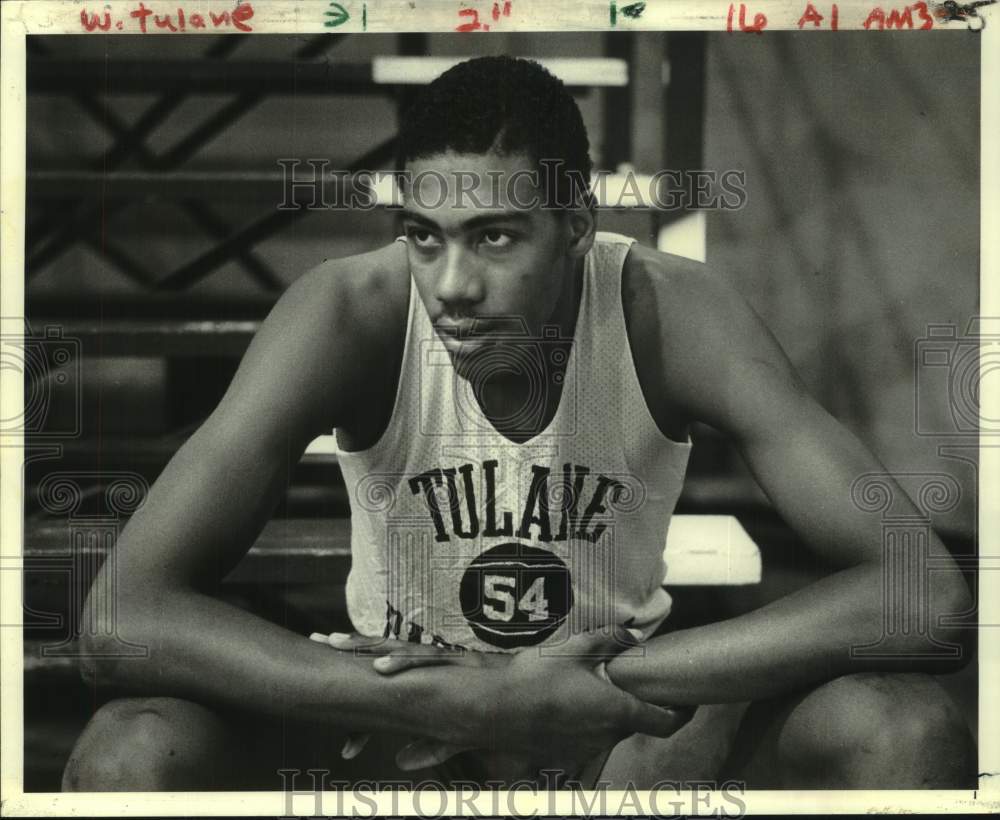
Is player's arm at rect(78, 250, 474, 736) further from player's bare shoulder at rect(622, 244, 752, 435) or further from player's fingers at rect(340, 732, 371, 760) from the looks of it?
player's bare shoulder at rect(622, 244, 752, 435)

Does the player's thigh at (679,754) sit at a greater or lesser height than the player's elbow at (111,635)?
lesser

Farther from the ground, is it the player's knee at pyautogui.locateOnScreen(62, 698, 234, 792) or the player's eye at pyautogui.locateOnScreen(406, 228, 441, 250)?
the player's eye at pyautogui.locateOnScreen(406, 228, 441, 250)

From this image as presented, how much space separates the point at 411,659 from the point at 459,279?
0.84 m

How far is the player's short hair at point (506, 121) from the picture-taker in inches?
98.3

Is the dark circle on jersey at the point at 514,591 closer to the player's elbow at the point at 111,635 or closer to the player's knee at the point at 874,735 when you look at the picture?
the player's knee at the point at 874,735

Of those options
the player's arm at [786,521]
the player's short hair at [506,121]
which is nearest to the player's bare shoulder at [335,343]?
the player's short hair at [506,121]

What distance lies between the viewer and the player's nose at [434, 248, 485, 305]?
8.29 ft

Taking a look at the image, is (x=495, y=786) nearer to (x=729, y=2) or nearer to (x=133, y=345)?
(x=133, y=345)

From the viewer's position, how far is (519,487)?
261cm

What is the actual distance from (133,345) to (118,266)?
0.62ft

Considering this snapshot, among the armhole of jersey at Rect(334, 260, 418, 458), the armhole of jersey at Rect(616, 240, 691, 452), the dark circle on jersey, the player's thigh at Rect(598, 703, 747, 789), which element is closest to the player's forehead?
the armhole of jersey at Rect(334, 260, 418, 458)

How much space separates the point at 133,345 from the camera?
269 centimetres

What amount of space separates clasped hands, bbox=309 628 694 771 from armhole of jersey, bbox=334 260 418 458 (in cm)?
43

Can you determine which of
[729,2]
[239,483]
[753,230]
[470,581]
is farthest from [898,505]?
[239,483]
